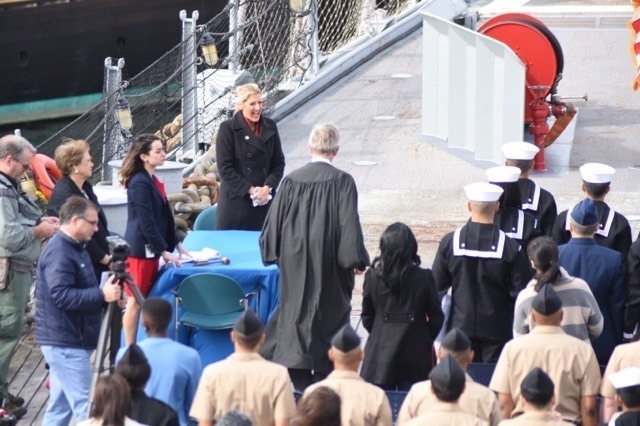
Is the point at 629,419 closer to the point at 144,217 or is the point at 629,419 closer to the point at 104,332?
the point at 104,332

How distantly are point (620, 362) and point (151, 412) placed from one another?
82.0 inches

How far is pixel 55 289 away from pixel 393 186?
17.3ft

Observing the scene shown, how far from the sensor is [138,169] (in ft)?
26.0

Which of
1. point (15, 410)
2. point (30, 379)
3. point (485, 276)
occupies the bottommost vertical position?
point (30, 379)

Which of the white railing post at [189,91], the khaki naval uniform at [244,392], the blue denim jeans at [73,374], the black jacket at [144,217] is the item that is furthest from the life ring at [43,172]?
the khaki naval uniform at [244,392]

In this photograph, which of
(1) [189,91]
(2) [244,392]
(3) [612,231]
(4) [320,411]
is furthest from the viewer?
(1) [189,91]

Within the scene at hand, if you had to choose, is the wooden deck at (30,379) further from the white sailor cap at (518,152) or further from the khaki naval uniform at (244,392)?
the white sailor cap at (518,152)

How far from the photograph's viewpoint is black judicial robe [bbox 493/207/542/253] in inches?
285

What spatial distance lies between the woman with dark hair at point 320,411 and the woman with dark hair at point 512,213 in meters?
2.65

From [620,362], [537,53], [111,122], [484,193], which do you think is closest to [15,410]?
[484,193]

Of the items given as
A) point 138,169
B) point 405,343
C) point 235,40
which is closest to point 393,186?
point 235,40

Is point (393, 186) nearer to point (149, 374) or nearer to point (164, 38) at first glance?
point (149, 374)

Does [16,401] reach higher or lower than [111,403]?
lower

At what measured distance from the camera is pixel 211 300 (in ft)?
25.3
